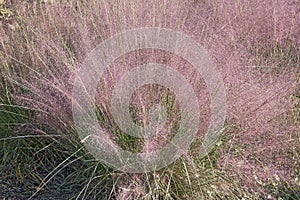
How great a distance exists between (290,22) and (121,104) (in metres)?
1.41

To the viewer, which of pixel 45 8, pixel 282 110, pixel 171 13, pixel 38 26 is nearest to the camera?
pixel 282 110

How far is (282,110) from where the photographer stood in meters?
2.41

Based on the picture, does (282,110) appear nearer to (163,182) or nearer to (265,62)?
(265,62)

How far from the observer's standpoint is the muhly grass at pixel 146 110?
7.48ft

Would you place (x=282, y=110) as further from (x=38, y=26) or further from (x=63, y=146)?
(x=38, y=26)

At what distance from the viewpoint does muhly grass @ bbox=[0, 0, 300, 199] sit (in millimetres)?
2281

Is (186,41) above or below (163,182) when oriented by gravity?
above

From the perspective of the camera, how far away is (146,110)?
2.26 meters

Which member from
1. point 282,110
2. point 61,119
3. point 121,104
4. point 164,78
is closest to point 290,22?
point 282,110

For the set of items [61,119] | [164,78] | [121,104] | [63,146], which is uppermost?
[164,78]

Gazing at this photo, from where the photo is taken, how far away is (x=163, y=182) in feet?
7.44

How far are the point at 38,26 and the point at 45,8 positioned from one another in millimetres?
342

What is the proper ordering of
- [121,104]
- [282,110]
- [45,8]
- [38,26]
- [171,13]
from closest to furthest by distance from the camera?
[121,104] → [282,110] → [171,13] → [38,26] → [45,8]

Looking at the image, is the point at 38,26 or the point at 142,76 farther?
the point at 38,26
